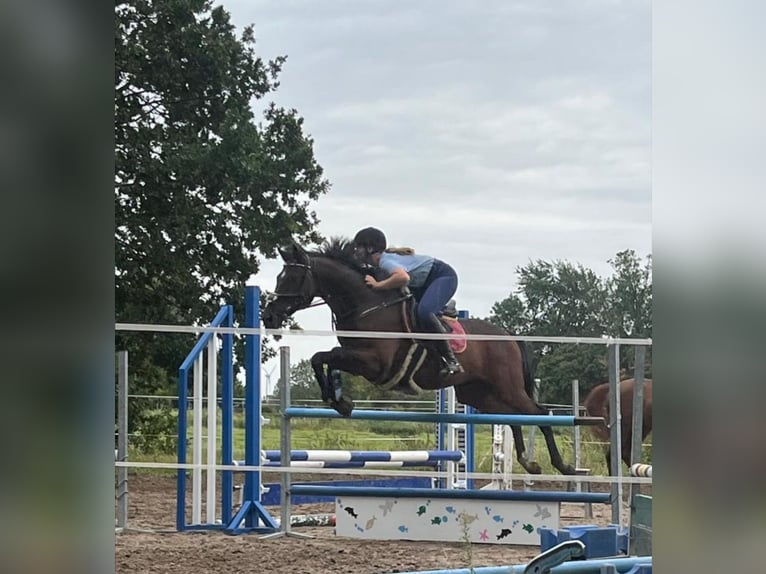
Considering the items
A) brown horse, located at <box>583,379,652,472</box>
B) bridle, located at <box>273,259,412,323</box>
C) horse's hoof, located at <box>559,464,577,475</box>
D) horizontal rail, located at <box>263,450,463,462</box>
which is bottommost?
horse's hoof, located at <box>559,464,577,475</box>

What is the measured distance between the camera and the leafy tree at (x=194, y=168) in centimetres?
455

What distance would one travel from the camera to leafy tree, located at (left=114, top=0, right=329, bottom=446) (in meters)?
4.55

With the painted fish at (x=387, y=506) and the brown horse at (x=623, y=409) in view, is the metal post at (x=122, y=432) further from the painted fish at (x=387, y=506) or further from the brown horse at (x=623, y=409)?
the brown horse at (x=623, y=409)

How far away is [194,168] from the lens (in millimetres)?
4641

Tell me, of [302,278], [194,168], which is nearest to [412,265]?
[302,278]

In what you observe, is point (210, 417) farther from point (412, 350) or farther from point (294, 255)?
point (412, 350)

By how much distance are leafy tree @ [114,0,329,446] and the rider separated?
1686mm

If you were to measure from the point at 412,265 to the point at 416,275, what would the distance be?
0.04 metres

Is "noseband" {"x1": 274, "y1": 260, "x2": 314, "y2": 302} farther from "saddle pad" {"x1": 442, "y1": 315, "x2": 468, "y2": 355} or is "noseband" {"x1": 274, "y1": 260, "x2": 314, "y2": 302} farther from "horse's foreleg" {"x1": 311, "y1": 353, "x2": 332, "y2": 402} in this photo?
"saddle pad" {"x1": 442, "y1": 315, "x2": 468, "y2": 355}

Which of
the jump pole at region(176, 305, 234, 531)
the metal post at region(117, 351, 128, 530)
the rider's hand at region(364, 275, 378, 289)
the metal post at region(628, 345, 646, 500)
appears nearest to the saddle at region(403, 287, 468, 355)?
the rider's hand at region(364, 275, 378, 289)

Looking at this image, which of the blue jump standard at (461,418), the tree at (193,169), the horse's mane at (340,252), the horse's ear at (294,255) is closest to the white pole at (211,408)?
the blue jump standard at (461,418)
